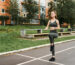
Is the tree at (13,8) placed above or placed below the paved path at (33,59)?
above

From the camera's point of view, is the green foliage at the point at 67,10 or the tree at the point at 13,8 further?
the green foliage at the point at 67,10

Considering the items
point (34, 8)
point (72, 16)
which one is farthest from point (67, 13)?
point (34, 8)

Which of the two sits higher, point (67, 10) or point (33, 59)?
point (67, 10)

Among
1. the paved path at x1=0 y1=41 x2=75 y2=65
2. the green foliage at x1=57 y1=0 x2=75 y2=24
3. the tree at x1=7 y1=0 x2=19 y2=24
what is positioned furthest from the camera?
the green foliage at x1=57 y1=0 x2=75 y2=24

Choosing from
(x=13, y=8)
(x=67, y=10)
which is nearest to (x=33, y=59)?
(x=13, y=8)

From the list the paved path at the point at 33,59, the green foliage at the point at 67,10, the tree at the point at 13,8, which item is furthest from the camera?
the green foliage at the point at 67,10

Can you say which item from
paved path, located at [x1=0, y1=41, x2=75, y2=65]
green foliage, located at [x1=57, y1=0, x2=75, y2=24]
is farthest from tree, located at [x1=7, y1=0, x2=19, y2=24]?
paved path, located at [x1=0, y1=41, x2=75, y2=65]

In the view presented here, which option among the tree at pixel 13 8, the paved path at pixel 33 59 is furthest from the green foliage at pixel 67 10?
the paved path at pixel 33 59

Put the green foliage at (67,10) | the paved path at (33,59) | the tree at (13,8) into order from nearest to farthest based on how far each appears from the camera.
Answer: the paved path at (33,59)
the tree at (13,8)
the green foliage at (67,10)

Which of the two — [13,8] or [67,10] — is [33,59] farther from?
[67,10]

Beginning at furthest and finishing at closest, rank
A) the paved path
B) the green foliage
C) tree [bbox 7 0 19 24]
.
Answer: the green foliage → tree [bbox 7 0 19 24] → the paved path

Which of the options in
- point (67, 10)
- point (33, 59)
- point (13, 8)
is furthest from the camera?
point (67, 10)

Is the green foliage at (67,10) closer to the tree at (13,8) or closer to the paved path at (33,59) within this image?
the tree at (13,8)

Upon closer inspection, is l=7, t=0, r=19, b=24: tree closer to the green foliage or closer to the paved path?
the green foliage
